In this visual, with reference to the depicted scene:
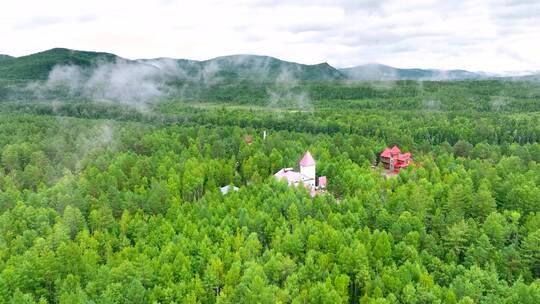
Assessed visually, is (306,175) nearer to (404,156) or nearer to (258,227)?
(258,227)

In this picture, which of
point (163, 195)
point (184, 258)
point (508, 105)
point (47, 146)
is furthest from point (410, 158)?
point (508, 105)

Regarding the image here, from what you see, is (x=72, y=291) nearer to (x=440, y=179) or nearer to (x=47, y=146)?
(x=440, y=179)

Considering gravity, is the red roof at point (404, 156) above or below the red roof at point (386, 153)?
below

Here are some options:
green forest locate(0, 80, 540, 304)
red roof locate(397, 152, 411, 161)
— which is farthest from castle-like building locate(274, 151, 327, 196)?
red roof locate(397, 152, 411, 161)

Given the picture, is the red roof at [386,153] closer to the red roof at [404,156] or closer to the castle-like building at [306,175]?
the red roof at [404,156]

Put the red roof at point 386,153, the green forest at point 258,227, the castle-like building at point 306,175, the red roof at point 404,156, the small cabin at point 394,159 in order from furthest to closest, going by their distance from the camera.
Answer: the red roof at point 386,153
the red roof at point 404,156
the small cabin at point 394,159
the castle-like building at point 306,175
the green forest at point 258,227

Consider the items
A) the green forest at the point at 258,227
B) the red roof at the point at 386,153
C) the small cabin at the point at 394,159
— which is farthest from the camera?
the red roof at the point at 386,153

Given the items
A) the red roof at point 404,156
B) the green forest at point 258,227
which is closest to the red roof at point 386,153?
the red roof at point 404,156
